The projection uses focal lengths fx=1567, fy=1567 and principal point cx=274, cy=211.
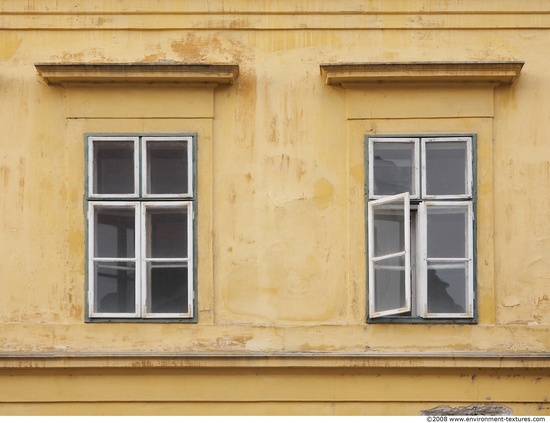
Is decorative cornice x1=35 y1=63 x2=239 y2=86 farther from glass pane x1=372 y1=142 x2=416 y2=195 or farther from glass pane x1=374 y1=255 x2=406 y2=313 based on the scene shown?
glass pane x1=374 y1=255 x2=406 y2=313

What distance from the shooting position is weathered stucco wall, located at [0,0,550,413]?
452 inches

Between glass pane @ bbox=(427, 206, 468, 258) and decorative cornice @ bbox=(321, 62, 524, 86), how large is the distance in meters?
0.98

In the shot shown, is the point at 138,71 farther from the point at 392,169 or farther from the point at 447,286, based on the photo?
the point at 447,286

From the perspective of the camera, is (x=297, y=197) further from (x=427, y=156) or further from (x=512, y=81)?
(x=512, y=81)

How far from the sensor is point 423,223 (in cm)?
1153

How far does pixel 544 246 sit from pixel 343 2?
2.36 metres

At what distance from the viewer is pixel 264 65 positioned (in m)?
11.7

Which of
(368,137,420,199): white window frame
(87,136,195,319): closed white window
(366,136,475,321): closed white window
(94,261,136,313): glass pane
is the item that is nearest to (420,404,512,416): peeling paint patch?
(366,136,475,321): closed white window

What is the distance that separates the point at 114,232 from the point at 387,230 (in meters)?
2.03

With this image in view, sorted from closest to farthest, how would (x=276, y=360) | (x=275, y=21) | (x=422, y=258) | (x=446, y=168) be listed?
(x=276, y=360)
(x=422, y=258)
(x=446, y=168)
(x=275, y=21)

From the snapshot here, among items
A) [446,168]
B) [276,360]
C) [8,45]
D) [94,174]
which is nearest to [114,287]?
[94,174]

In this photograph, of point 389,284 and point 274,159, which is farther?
point 274,159

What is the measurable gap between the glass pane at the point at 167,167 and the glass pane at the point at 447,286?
6.44 ft

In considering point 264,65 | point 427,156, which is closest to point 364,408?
point 427,156
